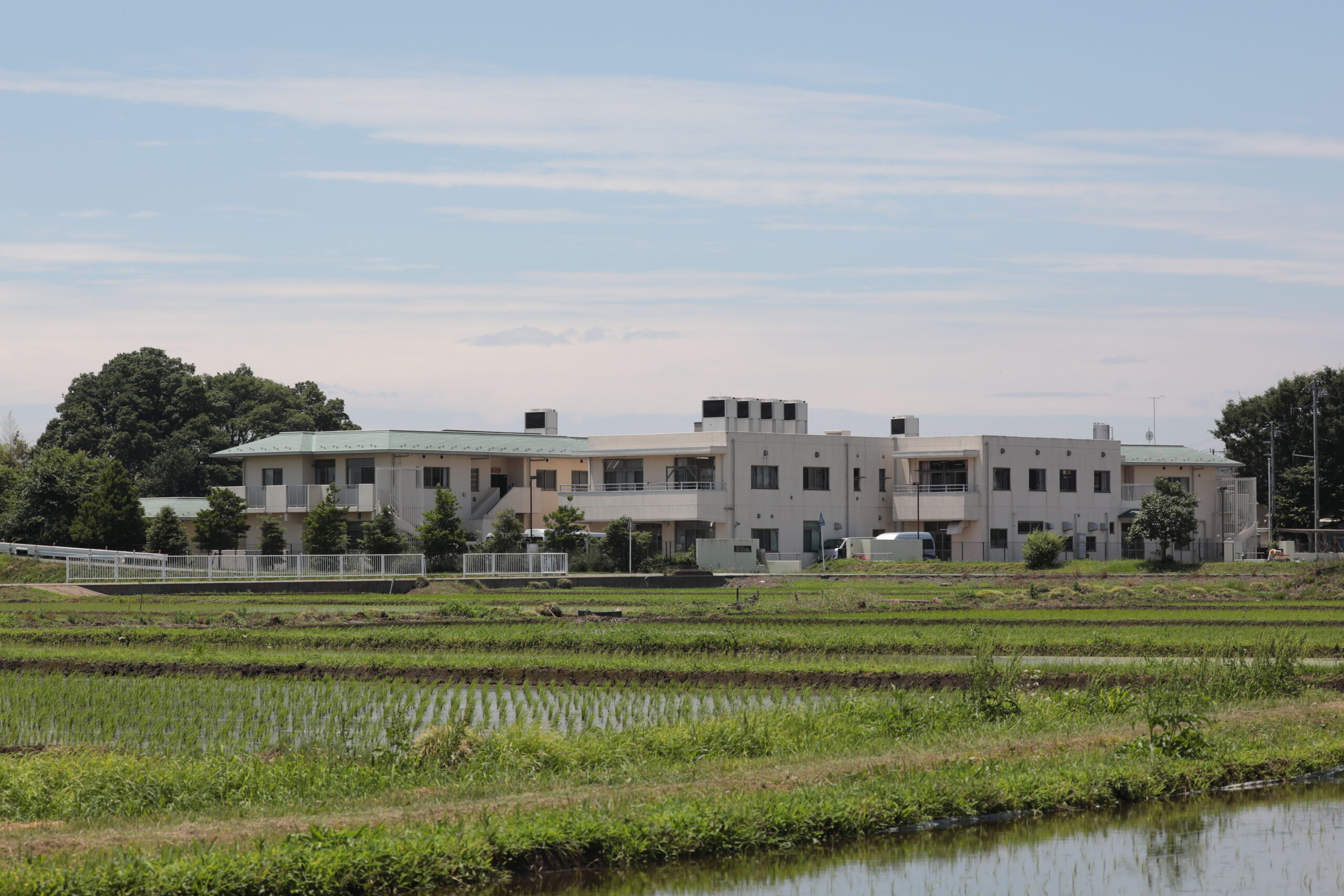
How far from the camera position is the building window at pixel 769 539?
6769 centimetres

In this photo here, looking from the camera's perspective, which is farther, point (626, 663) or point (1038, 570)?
point (1038, 570)

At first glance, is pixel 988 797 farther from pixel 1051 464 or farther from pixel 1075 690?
pixel 1051 464

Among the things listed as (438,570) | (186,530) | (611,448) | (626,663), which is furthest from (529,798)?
(186,530)

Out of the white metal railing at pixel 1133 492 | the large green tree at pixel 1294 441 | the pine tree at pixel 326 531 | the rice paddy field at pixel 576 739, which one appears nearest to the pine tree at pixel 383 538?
the pine tree at pixel 326 531

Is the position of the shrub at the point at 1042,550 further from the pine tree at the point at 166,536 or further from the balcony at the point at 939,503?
the pine tree at the point at 166,536

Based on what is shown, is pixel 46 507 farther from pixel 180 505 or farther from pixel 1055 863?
pixel 1055 863

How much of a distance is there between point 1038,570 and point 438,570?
79.6 ft

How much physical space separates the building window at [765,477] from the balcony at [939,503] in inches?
264

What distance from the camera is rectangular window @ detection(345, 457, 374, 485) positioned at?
6756 cm

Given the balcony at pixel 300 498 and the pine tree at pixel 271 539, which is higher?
the balcony at pixel 300 498

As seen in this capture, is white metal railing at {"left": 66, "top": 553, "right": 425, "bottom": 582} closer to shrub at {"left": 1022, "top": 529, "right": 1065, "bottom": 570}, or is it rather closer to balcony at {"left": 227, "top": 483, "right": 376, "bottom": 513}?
balcony at {"left": 227, "top": 483, "right": 376, "bottom": 513}

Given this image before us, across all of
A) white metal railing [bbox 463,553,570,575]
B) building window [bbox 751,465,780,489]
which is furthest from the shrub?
white metal railing [bbox 463,553,570,575]

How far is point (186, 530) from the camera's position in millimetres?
69312

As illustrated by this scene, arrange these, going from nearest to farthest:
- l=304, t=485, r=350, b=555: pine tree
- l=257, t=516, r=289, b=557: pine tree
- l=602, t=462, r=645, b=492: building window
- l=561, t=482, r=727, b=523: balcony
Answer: l=304, t=485, r=350, b=555: pine tree < l=257, t=516, r=289, b=557: pine tree < l=561, t=482, r=727, b=523: balcony < l=602, t=462, r=645, b=492: building window
